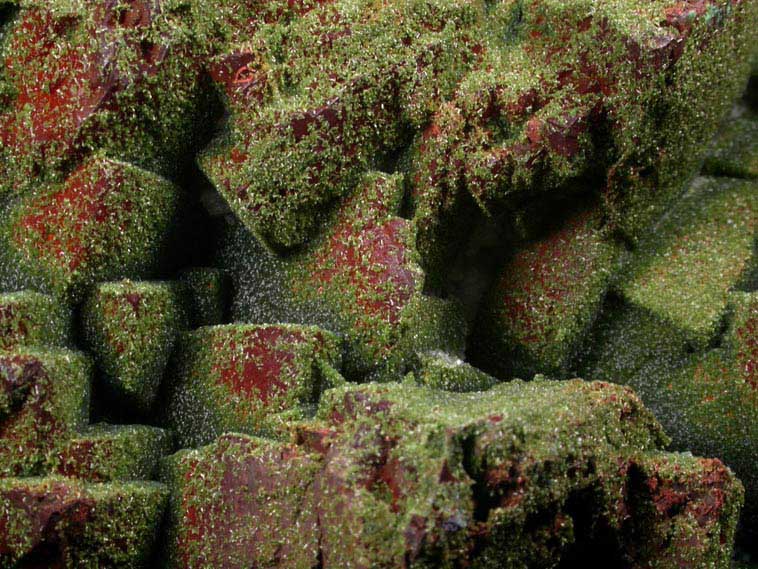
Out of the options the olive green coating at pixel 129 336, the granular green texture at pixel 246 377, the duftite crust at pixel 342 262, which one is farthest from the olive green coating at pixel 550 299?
the olive green coating at pixel 129 336

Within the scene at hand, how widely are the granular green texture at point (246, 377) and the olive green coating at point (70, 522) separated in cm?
35

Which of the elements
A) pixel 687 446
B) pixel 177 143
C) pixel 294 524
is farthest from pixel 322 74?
pixel 687 446

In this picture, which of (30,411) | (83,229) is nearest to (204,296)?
(83,229)

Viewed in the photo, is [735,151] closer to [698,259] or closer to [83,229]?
[698,259]

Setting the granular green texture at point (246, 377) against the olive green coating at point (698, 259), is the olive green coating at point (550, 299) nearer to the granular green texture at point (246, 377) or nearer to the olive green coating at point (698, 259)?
the olive green coating at point (698, 259)

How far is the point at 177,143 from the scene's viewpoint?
320 centimetres

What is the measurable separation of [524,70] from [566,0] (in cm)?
30

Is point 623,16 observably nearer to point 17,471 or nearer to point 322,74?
point 322,74

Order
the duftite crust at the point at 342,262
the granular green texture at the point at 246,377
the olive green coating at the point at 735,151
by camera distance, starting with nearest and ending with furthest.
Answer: the duftite crust at the point at 342,262 → the granular green texture at the point at 246,377 → the olive green coating at the point at 735,151

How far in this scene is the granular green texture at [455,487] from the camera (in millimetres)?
2430

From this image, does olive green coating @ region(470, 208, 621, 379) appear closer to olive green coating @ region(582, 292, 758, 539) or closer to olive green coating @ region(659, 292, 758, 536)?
olive green coating @ region(582, 292, 758, 539)

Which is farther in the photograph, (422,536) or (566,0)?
(566,0)

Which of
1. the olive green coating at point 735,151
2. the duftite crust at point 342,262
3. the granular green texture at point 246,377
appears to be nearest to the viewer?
the duftite crust at point 342,262

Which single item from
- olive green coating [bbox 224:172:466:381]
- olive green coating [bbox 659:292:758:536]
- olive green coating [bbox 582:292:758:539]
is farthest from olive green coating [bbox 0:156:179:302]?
olive green coating [bbox 659:292:758:536]
